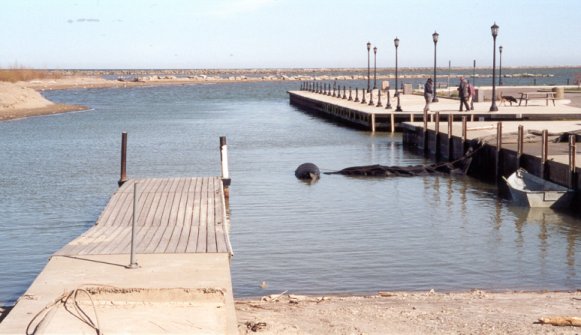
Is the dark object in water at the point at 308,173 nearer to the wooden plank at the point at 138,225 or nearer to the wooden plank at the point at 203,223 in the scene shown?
the wooden plank at the point at 203,223

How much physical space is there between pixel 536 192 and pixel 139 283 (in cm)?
1206

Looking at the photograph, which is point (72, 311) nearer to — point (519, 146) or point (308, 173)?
point (519, 146)

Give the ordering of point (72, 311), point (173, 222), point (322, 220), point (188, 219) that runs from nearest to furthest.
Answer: point (72, 311) → point (173, 222) → point (188, 219) → point (322, 220)

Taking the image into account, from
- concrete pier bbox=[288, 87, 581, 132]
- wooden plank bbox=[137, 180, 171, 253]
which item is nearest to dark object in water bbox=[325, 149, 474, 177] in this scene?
concrete pier bbox=[288, 87, 581, 132]

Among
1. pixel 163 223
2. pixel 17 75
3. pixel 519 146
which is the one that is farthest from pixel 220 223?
pixel 17 75

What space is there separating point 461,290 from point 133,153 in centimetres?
2384

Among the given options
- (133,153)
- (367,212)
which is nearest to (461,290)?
(367,212)

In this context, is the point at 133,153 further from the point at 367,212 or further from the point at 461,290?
the point at 461,290

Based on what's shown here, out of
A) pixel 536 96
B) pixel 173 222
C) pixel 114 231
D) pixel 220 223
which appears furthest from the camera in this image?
pixel 536 96

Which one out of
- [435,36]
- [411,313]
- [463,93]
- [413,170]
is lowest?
[413,170]

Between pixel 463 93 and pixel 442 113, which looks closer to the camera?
pixel 442 113

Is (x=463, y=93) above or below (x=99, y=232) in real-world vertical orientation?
above

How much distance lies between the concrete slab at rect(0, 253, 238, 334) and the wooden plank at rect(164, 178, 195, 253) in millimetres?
1032

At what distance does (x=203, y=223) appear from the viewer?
47.1 ft
